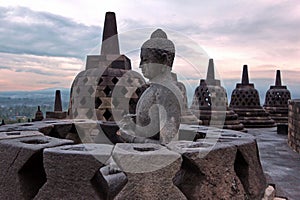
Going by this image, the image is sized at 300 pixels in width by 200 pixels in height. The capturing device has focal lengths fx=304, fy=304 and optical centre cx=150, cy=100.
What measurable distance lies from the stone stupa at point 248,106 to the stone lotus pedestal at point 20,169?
10712 mm

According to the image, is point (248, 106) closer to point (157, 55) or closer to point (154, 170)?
point (157, 55)

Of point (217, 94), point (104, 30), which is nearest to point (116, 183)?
point (104, 30)

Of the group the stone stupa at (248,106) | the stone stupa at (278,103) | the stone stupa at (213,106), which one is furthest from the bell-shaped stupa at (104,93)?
the stone stupa at (278,103)

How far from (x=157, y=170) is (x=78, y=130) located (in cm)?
238

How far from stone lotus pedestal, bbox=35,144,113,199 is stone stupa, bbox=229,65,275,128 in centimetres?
1081

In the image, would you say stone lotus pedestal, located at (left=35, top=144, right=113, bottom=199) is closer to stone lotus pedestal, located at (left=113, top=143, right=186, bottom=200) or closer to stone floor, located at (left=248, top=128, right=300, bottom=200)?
stone lotus pedestal, located at (left=113, top=143, right=186, bottom=200)

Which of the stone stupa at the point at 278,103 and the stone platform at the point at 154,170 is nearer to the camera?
the stone platform at the point at 154,170

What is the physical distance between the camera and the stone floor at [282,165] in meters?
3.84

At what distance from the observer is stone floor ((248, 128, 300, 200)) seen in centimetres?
384

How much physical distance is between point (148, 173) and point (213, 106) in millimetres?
8894

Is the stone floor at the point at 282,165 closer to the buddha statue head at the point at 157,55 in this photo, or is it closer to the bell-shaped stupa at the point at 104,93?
the buddha statue head at the point at 157,55

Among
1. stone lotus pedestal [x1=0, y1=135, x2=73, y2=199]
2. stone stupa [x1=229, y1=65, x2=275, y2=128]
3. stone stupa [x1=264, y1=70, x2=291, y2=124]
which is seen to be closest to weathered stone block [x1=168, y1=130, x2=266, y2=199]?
stone lotus pedestal [x1=0, y1=135, x2=73, y2=199]

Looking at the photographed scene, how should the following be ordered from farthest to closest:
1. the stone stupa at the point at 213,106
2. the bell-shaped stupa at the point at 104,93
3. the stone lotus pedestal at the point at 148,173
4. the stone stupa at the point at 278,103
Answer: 1. the stone stupa at the point at 278,103
2. the stone stupa at the point at 213,106
3. the bell-shaped stupa at the point at 104,93
4. the stone lotus pedestal at the point at 148,173

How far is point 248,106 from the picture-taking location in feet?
41.1
